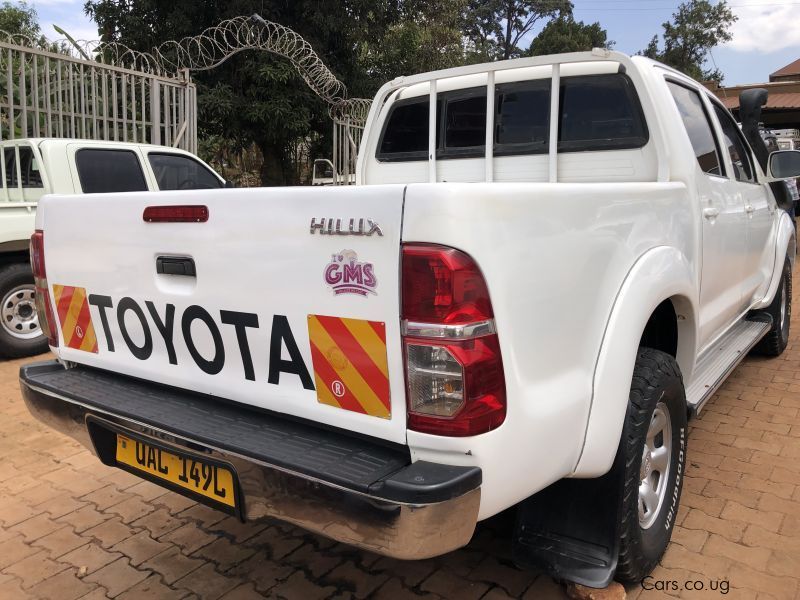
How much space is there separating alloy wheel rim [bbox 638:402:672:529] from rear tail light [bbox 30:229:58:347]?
2339 mm

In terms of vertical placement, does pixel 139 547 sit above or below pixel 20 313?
below

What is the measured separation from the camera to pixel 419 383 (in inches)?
65.7

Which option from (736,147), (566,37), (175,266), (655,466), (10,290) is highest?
(566,37)

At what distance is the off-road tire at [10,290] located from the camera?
17.2 feet

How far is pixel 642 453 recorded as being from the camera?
2.20m

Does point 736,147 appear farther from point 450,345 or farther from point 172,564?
point 172,564

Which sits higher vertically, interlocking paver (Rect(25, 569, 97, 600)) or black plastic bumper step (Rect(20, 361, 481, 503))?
black plastic bumper step (Rect(20, 361, 481, 503))

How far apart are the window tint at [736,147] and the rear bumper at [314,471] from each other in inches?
118

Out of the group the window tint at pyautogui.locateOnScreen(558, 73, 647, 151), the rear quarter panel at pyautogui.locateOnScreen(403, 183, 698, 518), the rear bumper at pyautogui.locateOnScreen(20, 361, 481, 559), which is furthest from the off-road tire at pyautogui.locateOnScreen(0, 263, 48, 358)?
the rear quarter panel at pyautogui.locateOnScreen(403, 183, 698, 518)

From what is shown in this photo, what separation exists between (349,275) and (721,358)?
108 inches

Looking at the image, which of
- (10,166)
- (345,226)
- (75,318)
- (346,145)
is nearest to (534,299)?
(345,226)

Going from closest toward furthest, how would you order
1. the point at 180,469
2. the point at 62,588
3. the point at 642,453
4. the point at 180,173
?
the point at 180,469, the point at 642,453, the point at 62,588, the point at 180,173

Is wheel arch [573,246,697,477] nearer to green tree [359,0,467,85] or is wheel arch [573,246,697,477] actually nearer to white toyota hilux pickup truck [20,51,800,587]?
white toyota hilux pickup truck [20,51,800,587]

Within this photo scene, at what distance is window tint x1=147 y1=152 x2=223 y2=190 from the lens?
6.20 meters
